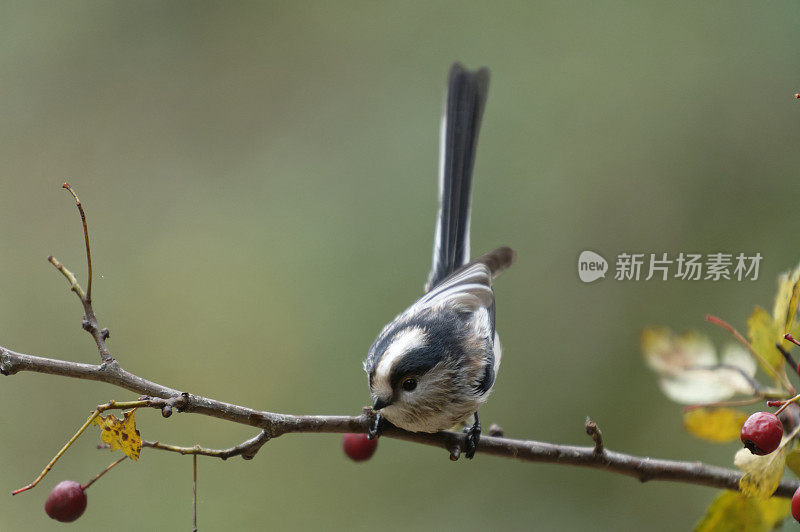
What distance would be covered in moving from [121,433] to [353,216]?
210 cm

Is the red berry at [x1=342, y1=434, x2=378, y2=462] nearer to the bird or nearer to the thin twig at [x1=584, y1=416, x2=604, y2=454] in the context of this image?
the bird

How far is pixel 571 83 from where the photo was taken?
329 cm

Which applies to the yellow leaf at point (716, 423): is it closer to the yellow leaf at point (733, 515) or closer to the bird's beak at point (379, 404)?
the yellow leaf at point (733, 515)

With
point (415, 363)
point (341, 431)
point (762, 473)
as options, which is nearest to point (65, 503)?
point (341, 431)

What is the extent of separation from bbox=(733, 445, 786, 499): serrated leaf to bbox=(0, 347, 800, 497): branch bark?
7.1 inches

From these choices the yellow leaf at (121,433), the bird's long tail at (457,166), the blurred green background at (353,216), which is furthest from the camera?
the blurred green background at (353,216)

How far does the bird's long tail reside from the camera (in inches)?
79.4

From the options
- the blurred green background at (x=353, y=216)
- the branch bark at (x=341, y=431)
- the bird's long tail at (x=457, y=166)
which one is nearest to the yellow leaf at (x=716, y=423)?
the branch bark at (x=341, y=431)

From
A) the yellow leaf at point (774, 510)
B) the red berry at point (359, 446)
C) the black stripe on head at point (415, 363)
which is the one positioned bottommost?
the yellow leaf at point (774, 510)

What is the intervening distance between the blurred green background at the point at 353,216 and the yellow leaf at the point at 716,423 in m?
1.32

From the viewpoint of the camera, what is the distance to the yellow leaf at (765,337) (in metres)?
1.31

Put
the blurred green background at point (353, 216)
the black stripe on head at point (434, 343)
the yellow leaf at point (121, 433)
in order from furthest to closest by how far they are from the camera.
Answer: the blurred green background at point (353, 216), the black stripe on head at point (434, 343), the yellow leaf at point (121, 433)

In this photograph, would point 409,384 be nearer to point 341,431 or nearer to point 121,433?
point 341,431

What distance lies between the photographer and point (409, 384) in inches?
61.5
